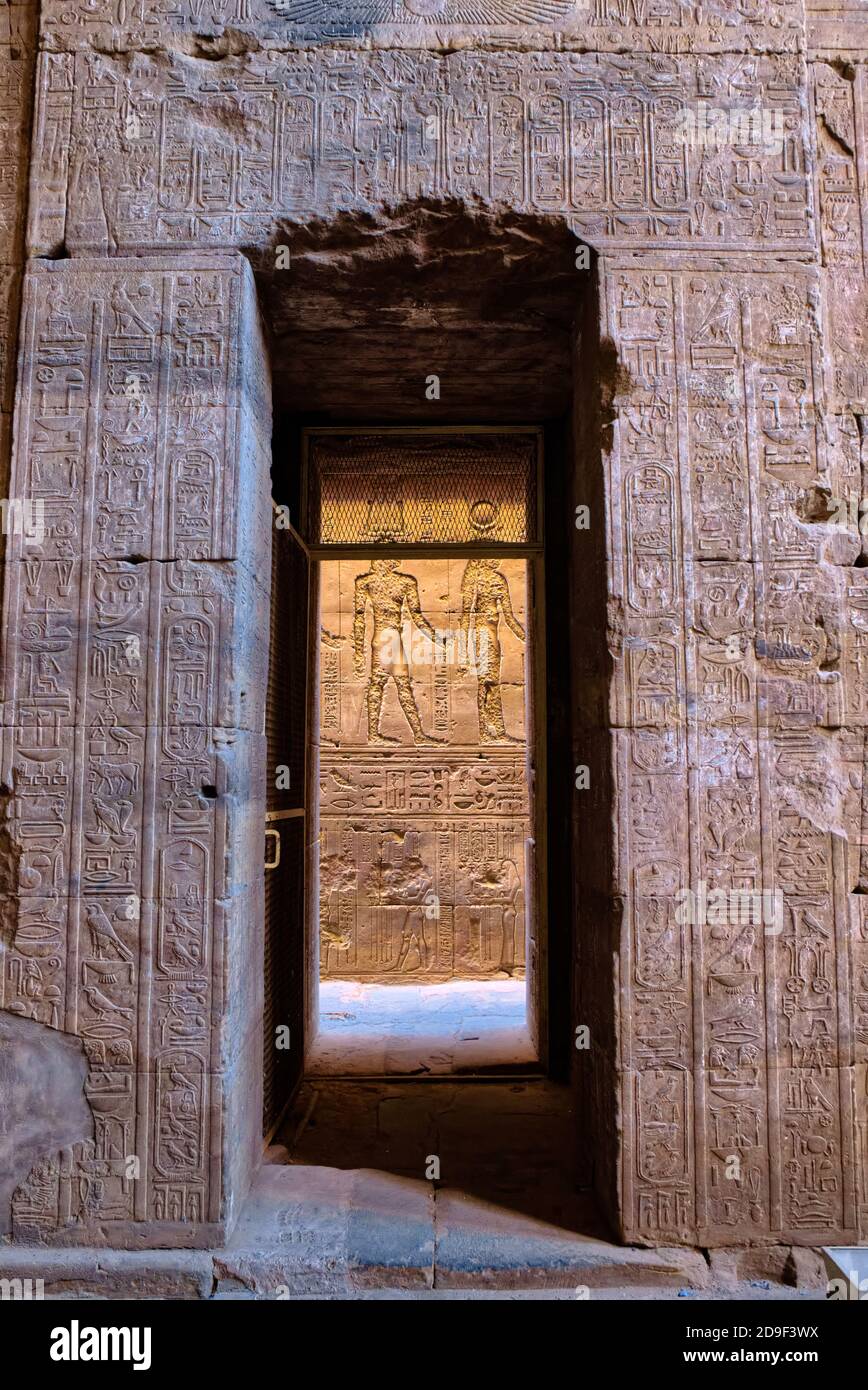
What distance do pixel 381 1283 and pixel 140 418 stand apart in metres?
2.83

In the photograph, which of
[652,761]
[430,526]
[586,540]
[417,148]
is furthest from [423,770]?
[417,148]

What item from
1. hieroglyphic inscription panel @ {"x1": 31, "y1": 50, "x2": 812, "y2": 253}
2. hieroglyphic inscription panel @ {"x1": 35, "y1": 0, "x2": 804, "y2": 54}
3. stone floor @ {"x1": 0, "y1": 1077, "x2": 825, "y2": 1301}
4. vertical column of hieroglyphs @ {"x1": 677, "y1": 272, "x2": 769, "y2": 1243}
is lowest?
stone floor @ {"x1": 0, "y1": 1077, "x2": 825, "y2": 1301}

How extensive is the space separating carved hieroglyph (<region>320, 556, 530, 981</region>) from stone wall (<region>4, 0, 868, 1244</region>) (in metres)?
4.78

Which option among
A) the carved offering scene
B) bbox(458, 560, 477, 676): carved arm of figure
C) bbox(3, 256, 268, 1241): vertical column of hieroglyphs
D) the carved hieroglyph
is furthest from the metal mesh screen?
bbox(458, 560, 477, 676): carved arm of figure

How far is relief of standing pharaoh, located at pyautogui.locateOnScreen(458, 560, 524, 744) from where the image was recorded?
320 inches

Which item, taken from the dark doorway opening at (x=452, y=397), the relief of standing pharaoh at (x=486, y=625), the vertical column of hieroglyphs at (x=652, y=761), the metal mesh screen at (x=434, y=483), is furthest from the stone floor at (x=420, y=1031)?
the metal mesh screen at (x=434, y=483)

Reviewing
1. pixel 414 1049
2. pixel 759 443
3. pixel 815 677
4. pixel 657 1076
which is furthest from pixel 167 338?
pixel 414 1049

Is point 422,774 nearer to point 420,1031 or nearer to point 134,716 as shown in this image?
point 420,1031

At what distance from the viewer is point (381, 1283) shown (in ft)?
9.16

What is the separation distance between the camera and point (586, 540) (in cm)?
334

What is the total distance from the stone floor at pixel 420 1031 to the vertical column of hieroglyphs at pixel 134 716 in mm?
1898

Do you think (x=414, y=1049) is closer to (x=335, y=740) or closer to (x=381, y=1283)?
(x=381, y=1283)

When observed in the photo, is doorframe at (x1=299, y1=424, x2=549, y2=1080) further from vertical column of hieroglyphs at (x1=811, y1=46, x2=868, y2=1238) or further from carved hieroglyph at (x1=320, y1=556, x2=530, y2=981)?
carved hieroglyph at (x1=320, y1=556, x2=530, y2=981)

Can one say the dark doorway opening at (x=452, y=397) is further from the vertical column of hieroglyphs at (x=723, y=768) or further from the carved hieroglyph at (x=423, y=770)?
the carved hieroglyph at (x=423, y=770)
